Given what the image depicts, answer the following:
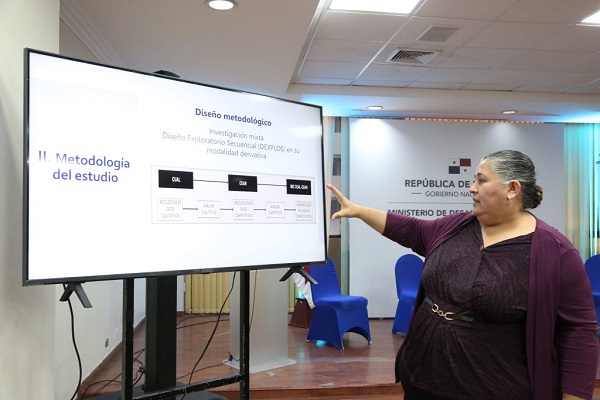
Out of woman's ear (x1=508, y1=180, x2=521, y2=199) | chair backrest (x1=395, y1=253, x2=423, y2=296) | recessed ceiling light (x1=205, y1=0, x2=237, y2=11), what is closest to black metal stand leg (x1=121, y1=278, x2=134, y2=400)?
woman's ear (x1=508, y1=180, x2=521, y2=199)

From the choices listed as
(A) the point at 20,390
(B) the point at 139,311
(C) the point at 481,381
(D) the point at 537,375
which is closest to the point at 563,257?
(D) the point at 537,375

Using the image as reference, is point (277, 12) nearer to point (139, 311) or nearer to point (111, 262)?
point (111, 262)

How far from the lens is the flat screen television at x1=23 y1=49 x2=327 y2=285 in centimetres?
138

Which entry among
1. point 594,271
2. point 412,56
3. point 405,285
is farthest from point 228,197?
point 594,271

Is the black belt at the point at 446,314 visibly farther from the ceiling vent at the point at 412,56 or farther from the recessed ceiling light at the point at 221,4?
the ceiling vent at the point at 412,56

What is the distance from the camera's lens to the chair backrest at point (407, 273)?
5.53 meters

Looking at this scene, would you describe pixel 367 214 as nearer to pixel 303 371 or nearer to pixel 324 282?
pixel 303 371

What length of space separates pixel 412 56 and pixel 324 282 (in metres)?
2.49

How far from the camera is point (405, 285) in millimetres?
5551

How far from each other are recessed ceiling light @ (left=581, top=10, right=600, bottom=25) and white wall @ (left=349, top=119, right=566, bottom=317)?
9.30 ft

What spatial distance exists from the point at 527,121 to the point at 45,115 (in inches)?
266

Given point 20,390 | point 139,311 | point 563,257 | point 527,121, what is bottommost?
point 139,311

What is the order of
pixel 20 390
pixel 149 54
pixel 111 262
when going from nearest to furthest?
pixel 111 262, pixel 20 390, pixel 149 54

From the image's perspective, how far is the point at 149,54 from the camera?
4027mm
